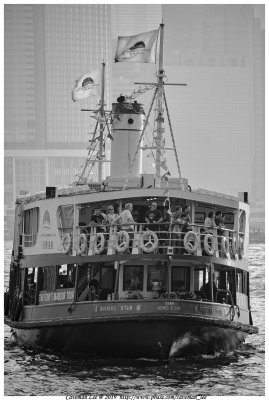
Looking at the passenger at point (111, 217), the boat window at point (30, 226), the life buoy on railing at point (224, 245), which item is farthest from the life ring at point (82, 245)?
the life buoy on railing at point (224, 245)

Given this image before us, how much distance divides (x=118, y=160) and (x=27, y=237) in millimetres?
5537

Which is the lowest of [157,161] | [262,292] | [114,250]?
[262,292]

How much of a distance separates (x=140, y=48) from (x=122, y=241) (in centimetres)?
749

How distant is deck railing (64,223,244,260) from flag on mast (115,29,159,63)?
6.04 metres

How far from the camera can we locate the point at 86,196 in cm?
3309

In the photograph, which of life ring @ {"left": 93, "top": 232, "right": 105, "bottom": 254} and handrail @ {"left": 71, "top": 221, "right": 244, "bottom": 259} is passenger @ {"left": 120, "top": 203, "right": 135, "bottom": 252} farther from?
life ring @ {"left": 93, "top": 232, "right": 105, "bottom": 254}

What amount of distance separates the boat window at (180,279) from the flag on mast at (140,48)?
6.71 metres

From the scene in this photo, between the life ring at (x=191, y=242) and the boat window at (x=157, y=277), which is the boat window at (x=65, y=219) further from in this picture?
the life ring at (x=191, y=242)

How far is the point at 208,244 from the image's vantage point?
1275 inches

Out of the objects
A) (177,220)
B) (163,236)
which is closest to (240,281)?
(163,236)

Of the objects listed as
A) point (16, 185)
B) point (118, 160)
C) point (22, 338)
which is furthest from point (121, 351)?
point (16, 185)

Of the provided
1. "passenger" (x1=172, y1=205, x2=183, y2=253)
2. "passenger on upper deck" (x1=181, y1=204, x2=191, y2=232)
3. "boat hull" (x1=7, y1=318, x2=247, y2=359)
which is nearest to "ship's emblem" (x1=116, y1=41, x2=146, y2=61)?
"passenger on upper deck" (x1=181, y1=204, x2=191, y2=232)

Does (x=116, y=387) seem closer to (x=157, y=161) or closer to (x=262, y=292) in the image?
(x=157, y=161)

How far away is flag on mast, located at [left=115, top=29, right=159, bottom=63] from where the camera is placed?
36.8 metres
